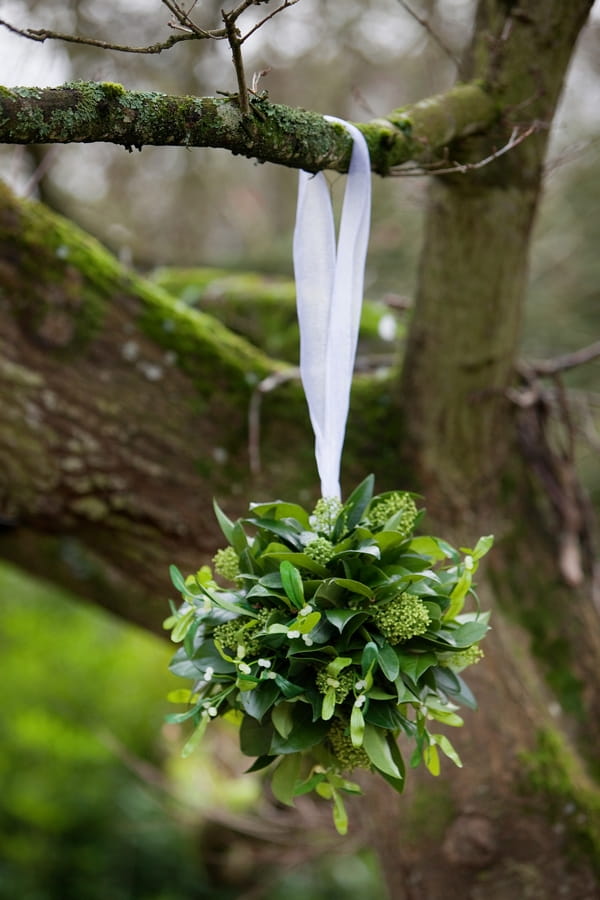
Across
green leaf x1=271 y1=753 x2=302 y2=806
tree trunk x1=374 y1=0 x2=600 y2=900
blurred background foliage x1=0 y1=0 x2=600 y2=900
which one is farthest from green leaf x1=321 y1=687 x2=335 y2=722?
blurred background foliage x1=0 y1=0 x2=600 y2=900

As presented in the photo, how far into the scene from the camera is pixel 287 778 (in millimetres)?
1461

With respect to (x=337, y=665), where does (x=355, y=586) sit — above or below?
above

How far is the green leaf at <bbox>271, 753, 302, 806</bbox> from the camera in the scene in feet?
4.77

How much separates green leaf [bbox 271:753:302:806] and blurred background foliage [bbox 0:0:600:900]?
300 centimetres

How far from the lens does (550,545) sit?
2664mm

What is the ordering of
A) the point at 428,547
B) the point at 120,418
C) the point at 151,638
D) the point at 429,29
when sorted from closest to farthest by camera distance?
the point at 428,547 < the point at 429,29 < the point at 120,418 < the point at 151,638

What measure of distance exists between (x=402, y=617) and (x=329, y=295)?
2.20ft

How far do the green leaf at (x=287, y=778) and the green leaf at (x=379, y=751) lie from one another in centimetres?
17

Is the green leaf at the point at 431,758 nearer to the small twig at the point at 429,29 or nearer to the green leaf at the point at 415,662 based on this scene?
the green leaf at the point at 415,662

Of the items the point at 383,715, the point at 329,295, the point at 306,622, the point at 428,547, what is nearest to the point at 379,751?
the point at 383,715

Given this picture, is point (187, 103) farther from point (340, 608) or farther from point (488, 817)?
point (488, 817)

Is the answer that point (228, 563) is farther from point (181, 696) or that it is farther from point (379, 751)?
point (379, 751)

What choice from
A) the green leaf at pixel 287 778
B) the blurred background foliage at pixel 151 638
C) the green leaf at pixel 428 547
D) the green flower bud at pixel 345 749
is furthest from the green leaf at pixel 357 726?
the blurred background foliage at pixel 151 638

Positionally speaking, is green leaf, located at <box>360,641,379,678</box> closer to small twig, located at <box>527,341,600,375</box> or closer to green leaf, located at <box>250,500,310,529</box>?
green leaf, located at <box>250,500,310,529</box>
